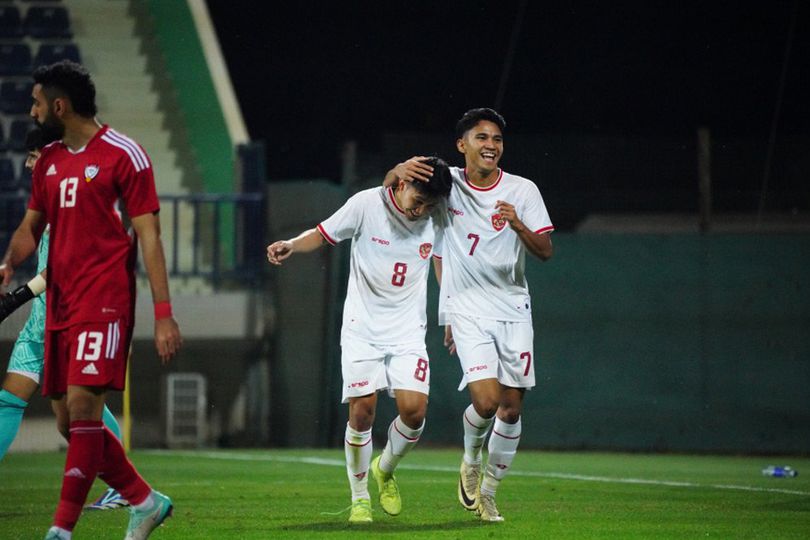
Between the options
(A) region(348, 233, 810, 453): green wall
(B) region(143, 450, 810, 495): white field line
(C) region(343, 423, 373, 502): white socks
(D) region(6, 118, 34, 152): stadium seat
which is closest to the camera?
(C) region(343, 423, 373, 502): white socks

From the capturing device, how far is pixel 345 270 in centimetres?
1609

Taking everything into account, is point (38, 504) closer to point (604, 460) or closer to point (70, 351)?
point (70, 351)

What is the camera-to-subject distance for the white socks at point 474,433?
327 inches

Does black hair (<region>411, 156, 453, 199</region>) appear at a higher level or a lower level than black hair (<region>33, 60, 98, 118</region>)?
lower

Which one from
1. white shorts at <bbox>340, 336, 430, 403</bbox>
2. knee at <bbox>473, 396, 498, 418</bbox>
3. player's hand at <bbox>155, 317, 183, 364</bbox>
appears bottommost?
knee at <bbox>473, 396, 498, 418</bbox>

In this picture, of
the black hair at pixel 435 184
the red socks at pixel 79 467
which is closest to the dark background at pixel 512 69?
the black hair at pixel 435 184

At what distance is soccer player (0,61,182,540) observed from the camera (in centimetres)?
606

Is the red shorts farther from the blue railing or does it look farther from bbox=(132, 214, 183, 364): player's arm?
the blue railing

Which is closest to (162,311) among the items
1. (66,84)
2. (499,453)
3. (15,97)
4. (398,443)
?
(66,84)

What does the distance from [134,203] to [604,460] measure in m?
8.92

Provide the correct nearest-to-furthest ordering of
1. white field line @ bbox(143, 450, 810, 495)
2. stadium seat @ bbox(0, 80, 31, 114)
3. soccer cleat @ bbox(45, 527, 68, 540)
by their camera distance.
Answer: soccer cleat @ bbox(45, 527, 68, 540)
white field line @ bbox(143, 450, 810, 495)
stadium seat @ bbox(0, 80, 31, 114)

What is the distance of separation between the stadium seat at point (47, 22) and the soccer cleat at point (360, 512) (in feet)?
50.2

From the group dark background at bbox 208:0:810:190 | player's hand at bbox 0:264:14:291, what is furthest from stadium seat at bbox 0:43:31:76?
player's hand at bbox 0:264:14:291

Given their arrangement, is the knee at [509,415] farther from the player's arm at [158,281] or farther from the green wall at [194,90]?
the green wall at [194,90]
